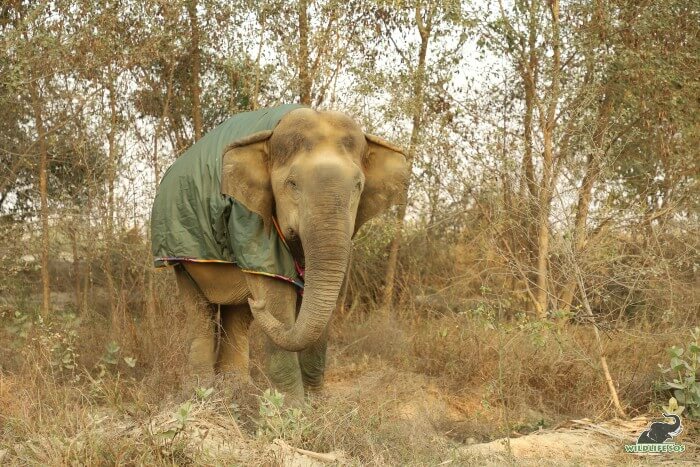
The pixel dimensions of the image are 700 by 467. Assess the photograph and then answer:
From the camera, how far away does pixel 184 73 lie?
1291cm

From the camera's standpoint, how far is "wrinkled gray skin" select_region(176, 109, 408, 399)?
700 cm

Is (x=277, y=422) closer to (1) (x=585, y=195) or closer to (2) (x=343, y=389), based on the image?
(2) (x=343, y=389)

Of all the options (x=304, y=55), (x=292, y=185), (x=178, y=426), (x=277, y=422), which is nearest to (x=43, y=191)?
(x=304, y=55)

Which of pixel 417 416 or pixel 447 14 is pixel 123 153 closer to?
pixel 447 14

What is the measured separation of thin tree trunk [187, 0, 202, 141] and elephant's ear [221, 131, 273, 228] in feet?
16.4

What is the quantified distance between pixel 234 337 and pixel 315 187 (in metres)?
2.48

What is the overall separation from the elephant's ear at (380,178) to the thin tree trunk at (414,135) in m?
3.77

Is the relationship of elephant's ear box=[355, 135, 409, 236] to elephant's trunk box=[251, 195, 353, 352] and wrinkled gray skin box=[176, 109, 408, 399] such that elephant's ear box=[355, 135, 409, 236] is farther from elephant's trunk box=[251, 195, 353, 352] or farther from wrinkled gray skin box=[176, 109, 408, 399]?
elephant's trunk box=[251, 195, 353, 352]

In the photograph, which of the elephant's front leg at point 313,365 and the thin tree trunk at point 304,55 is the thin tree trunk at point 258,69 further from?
the elephant's front leg at point 313,365

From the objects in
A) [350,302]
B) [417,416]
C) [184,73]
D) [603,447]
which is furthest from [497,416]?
[184,73]

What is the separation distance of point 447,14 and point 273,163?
4849 mm

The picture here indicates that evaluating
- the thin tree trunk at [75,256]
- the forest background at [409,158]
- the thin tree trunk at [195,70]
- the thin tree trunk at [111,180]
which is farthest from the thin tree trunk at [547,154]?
the thin tree trunk at [75,256]

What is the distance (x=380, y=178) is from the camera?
25.6 feet

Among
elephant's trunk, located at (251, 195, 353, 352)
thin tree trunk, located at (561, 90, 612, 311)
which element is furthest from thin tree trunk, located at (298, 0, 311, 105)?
elephant's trunk, located at (251, 195, 353, 352)
